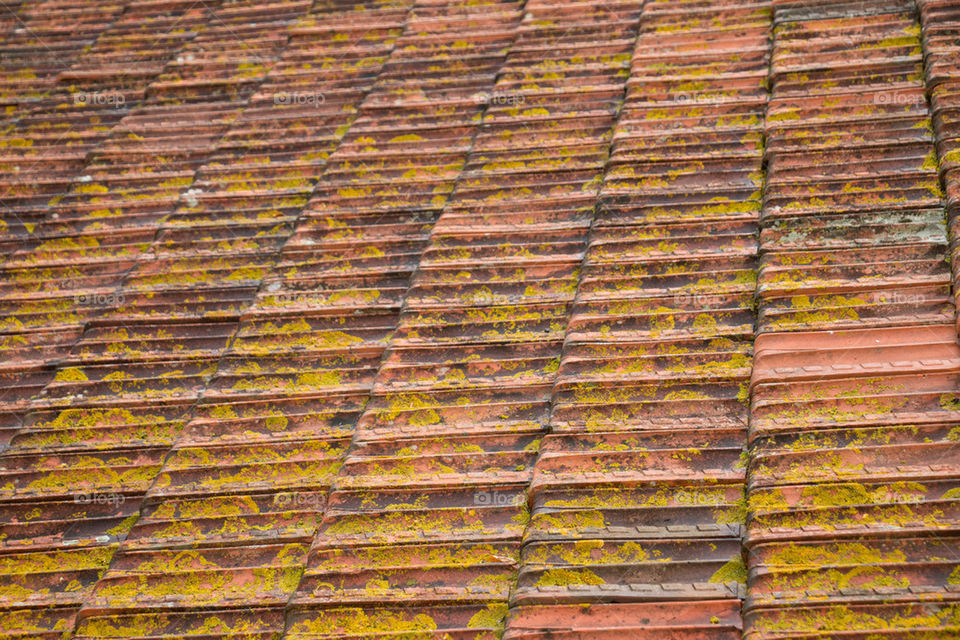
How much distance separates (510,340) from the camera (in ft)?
8.44

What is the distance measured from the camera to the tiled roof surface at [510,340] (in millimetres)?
1952

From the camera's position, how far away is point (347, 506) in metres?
2.24

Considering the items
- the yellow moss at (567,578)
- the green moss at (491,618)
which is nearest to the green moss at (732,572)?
the yellow moss at (567,578)

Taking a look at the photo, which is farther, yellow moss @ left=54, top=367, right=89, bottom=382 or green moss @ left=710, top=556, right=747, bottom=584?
yellow moss @ left=54, top=367, right=89, bottom=382

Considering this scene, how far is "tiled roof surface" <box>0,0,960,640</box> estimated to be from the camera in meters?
1.95

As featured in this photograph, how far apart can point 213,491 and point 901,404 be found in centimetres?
183

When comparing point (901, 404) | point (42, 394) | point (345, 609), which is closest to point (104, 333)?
point (42, 394)

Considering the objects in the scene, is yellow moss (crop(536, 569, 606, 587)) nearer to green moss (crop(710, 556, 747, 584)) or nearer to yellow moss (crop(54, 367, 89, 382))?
green moss (crop(710, 556, 747, 584))

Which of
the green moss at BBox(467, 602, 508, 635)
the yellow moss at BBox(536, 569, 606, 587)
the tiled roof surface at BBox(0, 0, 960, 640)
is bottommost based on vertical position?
the green moss at BBox(467, 602, 508, 635)

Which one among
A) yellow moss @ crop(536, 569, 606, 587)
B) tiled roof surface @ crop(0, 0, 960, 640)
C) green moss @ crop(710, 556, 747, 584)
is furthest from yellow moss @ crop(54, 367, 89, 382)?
green moss @ crop(710, 556, 747, 584)

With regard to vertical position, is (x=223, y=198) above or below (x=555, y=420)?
above

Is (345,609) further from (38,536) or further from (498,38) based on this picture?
(498,38)

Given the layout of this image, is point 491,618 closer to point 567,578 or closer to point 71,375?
point 567,578

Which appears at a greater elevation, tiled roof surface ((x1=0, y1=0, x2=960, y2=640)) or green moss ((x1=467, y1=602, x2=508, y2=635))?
tiled roof surface ((x1=0, y1=0, x2=960, y2=640))
